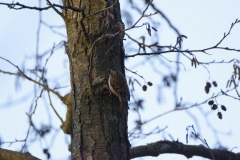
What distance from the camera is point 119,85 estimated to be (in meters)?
2.46

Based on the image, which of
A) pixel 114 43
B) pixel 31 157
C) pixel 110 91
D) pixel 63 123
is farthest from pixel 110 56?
pixel 31 157

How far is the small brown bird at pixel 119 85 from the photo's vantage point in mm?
2442

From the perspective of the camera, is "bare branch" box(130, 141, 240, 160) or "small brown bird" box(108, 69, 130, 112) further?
"bare branch" box(130, 141, 240, 160)

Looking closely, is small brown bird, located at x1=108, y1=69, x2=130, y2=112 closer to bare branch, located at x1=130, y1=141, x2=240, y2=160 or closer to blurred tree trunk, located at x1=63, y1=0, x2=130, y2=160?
blurred tree trunk, located at x1=63, y1=0, x2=130, y2=160

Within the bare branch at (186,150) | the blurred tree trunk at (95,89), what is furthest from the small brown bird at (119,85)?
the bare branch at (186,150)

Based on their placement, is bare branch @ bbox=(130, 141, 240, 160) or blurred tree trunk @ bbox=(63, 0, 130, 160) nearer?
blurred tree trunk @ bbox=(63, 0, 130, 160)

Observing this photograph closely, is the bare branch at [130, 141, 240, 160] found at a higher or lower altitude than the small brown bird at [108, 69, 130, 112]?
lower

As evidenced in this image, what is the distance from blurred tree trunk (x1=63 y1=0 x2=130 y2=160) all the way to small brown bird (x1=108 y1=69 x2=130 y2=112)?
0.11 feet

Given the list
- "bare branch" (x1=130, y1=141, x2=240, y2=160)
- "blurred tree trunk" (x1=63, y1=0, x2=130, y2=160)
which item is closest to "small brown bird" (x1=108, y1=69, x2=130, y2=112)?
"blurred tree trunk" (x1=63, y1=0, x2=130, y2=160)

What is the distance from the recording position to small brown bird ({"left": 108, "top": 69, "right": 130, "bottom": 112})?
2442 mm

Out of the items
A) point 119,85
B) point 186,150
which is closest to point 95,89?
point 119,85

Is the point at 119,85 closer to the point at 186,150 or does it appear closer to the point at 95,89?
the point at 95,89

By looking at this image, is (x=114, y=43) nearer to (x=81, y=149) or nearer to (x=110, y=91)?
(x=110, y=91)

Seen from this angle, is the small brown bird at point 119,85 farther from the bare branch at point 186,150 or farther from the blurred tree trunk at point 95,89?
the bare branch at point 186,150
